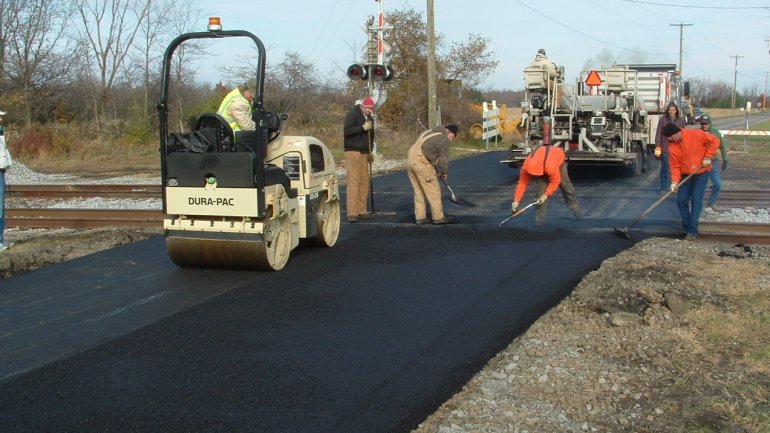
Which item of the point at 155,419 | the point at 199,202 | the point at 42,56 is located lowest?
the point at 155,419

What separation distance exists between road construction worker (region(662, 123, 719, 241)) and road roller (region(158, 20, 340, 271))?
4.98 meters

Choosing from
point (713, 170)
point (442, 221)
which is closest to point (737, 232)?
point (713, 170)

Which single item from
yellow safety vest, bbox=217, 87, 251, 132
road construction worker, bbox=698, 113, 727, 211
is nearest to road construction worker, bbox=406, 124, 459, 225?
yellow safety vest, bbox=217, 87, 251, 132

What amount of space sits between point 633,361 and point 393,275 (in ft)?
9.79

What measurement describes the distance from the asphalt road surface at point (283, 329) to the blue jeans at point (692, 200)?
34 centimetres

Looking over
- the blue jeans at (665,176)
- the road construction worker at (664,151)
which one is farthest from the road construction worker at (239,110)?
the blue jeans at (665,176)

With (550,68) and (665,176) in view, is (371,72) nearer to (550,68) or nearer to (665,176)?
(550,68)

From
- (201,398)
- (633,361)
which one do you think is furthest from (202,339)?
(633,361)

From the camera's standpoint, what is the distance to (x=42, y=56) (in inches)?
1340

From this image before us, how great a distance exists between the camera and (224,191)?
23.2 feet

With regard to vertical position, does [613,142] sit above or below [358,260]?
above

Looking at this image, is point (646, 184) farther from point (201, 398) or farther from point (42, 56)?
point (42, 56)

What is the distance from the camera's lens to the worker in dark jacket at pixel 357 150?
1078 centimetres

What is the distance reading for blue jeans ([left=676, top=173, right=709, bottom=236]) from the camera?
9289 mm
